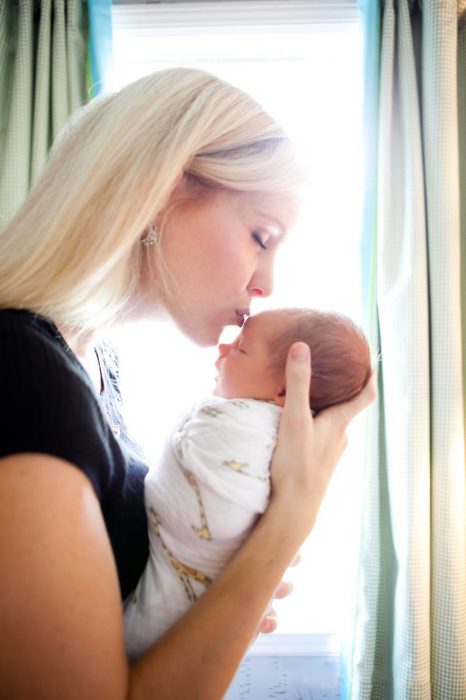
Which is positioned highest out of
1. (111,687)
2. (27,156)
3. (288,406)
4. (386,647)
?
(27,156)

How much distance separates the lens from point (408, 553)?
5.04 ft

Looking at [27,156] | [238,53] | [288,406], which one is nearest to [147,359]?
[27,156]

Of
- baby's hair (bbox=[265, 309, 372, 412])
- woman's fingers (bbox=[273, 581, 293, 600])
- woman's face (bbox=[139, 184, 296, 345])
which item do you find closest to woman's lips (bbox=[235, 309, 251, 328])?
woman's face (bbox=[139, 184, 296, 345])

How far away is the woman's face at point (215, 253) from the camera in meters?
0.89

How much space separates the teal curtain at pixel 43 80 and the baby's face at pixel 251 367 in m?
1.18

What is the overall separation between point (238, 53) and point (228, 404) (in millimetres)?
1903

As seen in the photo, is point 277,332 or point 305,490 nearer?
point 305,490

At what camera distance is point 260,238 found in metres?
0.97

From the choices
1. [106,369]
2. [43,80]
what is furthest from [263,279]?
[43,80]

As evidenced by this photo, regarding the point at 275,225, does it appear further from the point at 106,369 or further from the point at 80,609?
the point at 80,609

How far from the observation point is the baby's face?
37.1 inches

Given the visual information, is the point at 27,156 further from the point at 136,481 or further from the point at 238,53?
the point at 136,481

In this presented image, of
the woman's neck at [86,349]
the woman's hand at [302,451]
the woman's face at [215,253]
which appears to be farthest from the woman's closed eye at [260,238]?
the woman's neck at [86,349]

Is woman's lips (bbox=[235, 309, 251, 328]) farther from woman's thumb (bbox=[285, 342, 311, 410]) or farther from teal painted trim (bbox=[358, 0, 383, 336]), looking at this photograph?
teal painted trim (bbox=[358, 0, 383, 336])
